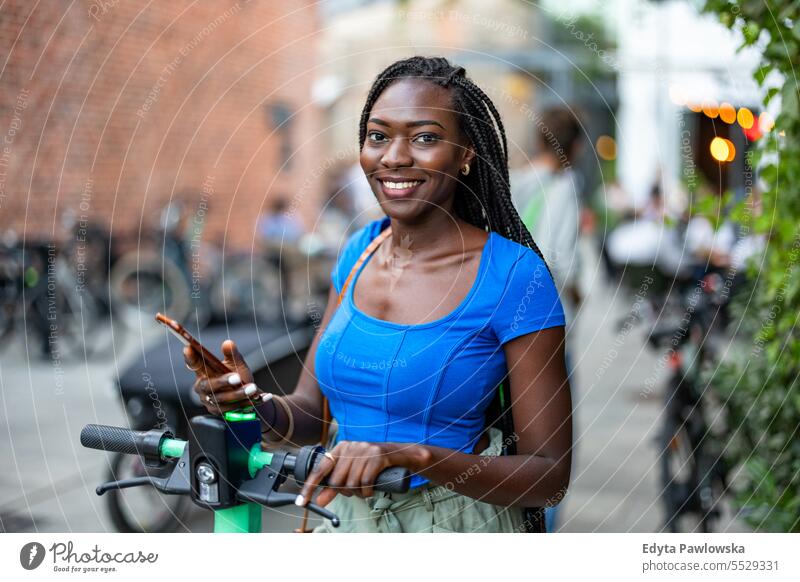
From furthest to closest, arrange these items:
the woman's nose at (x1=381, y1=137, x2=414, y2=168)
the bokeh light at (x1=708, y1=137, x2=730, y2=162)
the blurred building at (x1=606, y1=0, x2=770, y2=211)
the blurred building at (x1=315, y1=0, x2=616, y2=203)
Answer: the blurred building at (x1=315, y1=0, x2=616, y2=203) → the bokeh light at (x1=708, y1=137, x2=730, y2=162) → the blurred building at (x1=606, y1=0, x2=770, y2=211) → the woman's nose at (x1=381, y1=137, x2=414, y2=168)

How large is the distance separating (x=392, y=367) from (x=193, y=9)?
8998mm

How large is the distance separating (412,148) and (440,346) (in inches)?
15.4

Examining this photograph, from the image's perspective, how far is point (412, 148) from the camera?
186 cm

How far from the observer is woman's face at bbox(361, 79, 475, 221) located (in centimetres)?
185

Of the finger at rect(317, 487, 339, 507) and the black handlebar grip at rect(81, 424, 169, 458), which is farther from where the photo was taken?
the black handlebar grip at rect(81, 424, 169, 458)

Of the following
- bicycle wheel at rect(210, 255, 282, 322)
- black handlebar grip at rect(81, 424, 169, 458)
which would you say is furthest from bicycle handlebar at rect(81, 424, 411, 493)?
bicycle wheel at rect(210, 255, 282, 322)

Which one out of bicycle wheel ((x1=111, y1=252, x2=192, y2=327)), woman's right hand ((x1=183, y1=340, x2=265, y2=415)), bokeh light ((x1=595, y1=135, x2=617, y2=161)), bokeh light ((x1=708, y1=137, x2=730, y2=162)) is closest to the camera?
woman's right hand ((x1=183, y1=340, x2=265, y2=415))

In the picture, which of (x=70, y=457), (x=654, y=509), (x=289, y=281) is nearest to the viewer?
(x=654, y=509)

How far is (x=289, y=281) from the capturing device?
1157cm

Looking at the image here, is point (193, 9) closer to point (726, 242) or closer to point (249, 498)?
point (726, 242)

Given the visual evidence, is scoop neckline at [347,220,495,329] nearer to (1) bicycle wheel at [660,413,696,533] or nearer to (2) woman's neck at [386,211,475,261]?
(2) woman's neck at [386,211,475,261]

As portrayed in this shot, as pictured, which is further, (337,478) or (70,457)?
(70,457)

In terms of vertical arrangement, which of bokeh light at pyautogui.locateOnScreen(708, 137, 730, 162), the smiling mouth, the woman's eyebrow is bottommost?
the smiling mouth
